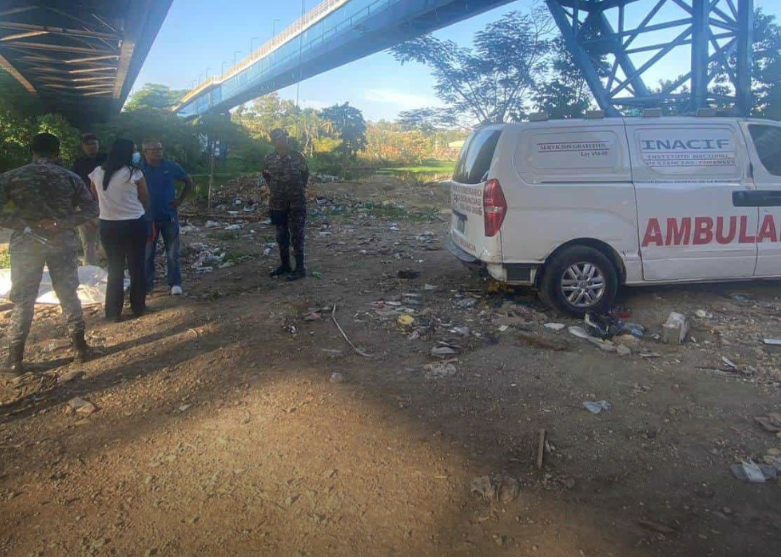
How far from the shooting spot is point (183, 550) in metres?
2.24

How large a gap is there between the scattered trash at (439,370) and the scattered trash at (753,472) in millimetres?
1766

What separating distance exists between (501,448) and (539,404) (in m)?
0.63

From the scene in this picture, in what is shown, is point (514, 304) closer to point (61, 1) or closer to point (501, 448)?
point (501, 448)

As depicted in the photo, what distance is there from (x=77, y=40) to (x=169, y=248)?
7201 mm

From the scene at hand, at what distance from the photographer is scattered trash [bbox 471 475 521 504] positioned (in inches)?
102

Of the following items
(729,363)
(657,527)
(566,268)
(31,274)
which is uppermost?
(31,274)

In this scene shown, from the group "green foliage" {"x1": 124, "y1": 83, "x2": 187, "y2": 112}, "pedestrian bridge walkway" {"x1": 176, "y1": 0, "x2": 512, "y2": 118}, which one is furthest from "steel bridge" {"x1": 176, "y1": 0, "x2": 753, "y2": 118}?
"green foliage" {"x1": 124, "y1": 83, "x2": 187, "y2": 112}

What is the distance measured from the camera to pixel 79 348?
4258mm

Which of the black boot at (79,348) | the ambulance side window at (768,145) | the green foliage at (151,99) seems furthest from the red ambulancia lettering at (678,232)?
the green foliage at (151,99)

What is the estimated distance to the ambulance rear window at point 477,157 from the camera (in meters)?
5.09

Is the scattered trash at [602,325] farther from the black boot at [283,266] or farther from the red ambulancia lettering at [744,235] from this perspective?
the black boot at [283,266]

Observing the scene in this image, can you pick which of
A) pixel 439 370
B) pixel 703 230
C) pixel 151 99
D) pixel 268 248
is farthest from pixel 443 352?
pixel 151 99

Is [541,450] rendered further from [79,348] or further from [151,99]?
[151,99]

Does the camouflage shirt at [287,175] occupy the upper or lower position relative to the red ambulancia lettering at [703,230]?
upper
